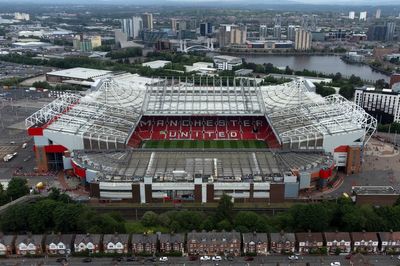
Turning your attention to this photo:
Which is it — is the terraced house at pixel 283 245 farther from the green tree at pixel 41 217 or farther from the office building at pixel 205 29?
the office building at pixel 205 29

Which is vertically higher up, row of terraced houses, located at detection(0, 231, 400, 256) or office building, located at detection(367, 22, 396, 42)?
office building, located at detection(367, 22, 396, 42)

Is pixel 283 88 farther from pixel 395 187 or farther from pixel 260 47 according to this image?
pixel 260 47

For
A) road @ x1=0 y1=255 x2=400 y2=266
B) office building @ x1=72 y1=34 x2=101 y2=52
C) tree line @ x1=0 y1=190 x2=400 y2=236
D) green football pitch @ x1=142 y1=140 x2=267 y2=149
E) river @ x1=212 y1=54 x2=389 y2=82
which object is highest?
office building @ x1=72 y1=34 x2=101 y2=52

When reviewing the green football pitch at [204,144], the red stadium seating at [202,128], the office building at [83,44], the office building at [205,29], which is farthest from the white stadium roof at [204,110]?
the office building at [205,29]

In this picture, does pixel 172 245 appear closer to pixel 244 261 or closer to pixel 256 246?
pixel 244 261

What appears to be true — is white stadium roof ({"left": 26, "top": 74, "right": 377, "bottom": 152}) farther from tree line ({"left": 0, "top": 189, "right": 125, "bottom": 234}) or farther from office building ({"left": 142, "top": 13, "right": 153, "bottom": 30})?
office building ({"left": 142, "top": 13, "right": 153, "bottom": 30})

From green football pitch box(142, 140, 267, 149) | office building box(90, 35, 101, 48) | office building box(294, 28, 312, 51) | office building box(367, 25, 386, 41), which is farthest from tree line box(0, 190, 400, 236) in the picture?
office building box(367, 25, 386, 41)

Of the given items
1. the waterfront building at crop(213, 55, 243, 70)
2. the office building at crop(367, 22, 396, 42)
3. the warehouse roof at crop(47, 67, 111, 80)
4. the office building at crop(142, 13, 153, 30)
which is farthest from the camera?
the office building at crop(142, 13, 153, 30)

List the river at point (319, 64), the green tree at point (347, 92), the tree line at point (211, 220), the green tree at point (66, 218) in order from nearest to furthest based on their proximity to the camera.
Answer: the tree line at point (211, 220), the green tree at point (66, 218), the green tree at point (347, 92), the river at point (319, 64)
